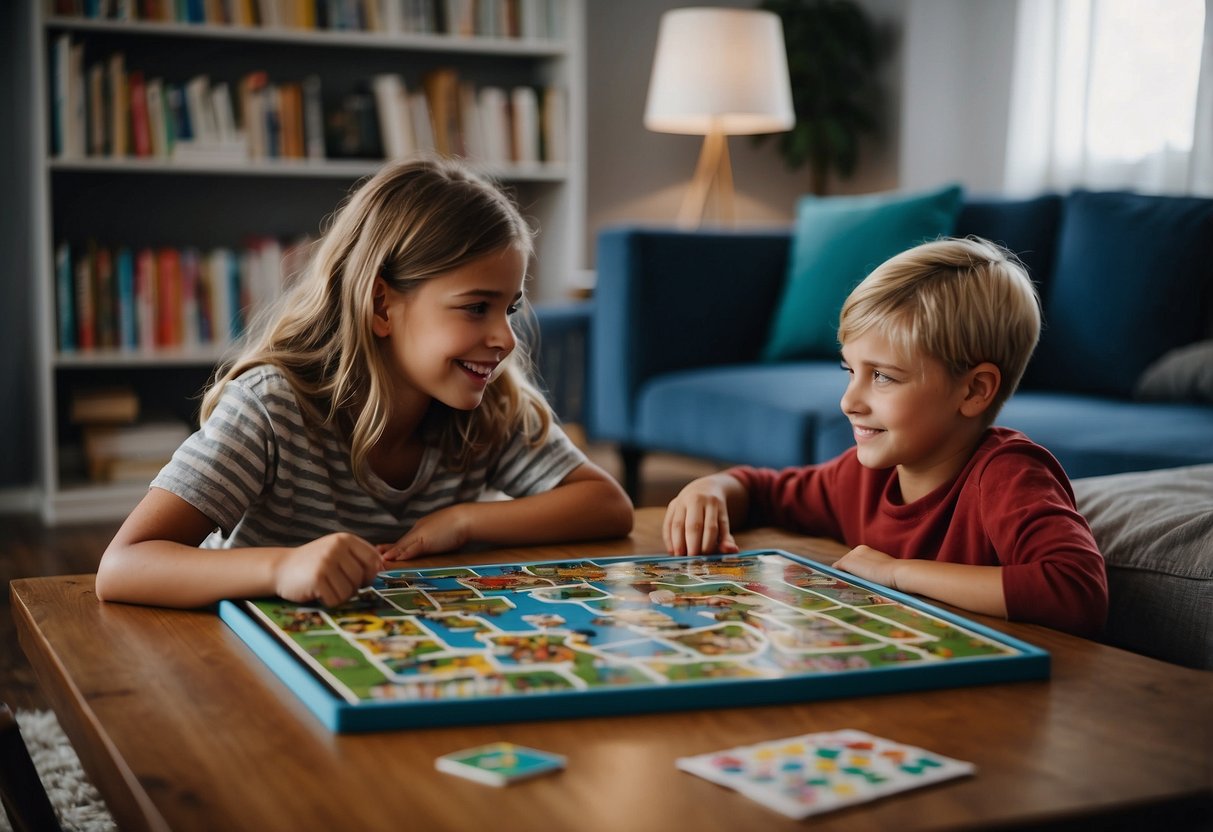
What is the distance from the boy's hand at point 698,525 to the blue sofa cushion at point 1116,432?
101cm

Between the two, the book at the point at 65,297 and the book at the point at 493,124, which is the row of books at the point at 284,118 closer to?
the book at the point at 493,124

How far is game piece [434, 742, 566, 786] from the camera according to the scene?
25.4 inches

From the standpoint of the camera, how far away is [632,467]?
343 centimetres

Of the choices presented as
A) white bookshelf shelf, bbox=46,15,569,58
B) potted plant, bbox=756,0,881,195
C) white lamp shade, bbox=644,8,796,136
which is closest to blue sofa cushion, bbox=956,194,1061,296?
white lamp shade, bbox=644,8,796,136

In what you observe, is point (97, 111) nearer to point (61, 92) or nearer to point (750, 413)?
point (61, 92)

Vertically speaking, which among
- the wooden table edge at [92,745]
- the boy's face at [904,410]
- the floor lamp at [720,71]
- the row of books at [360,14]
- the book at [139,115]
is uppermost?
the row of books at [360,14]

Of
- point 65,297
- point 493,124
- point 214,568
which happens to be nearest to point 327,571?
point 214,568

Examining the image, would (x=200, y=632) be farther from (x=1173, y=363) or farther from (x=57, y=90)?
(x=57, y=90)

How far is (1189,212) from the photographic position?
2.69 meters

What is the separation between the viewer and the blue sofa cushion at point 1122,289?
2.67 m

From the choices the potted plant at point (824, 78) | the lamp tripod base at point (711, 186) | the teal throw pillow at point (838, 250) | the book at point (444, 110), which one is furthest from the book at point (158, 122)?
the potted plant at point (824, 78)

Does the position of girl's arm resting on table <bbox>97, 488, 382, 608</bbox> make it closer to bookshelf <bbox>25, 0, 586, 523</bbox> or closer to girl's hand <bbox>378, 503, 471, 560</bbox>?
girl's hand <bbox>378, 503, 471, 560</bbox>

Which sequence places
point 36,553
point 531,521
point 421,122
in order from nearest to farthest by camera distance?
point 531,521, point 36,553, point 421,122

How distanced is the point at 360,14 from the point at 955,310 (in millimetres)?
2929
